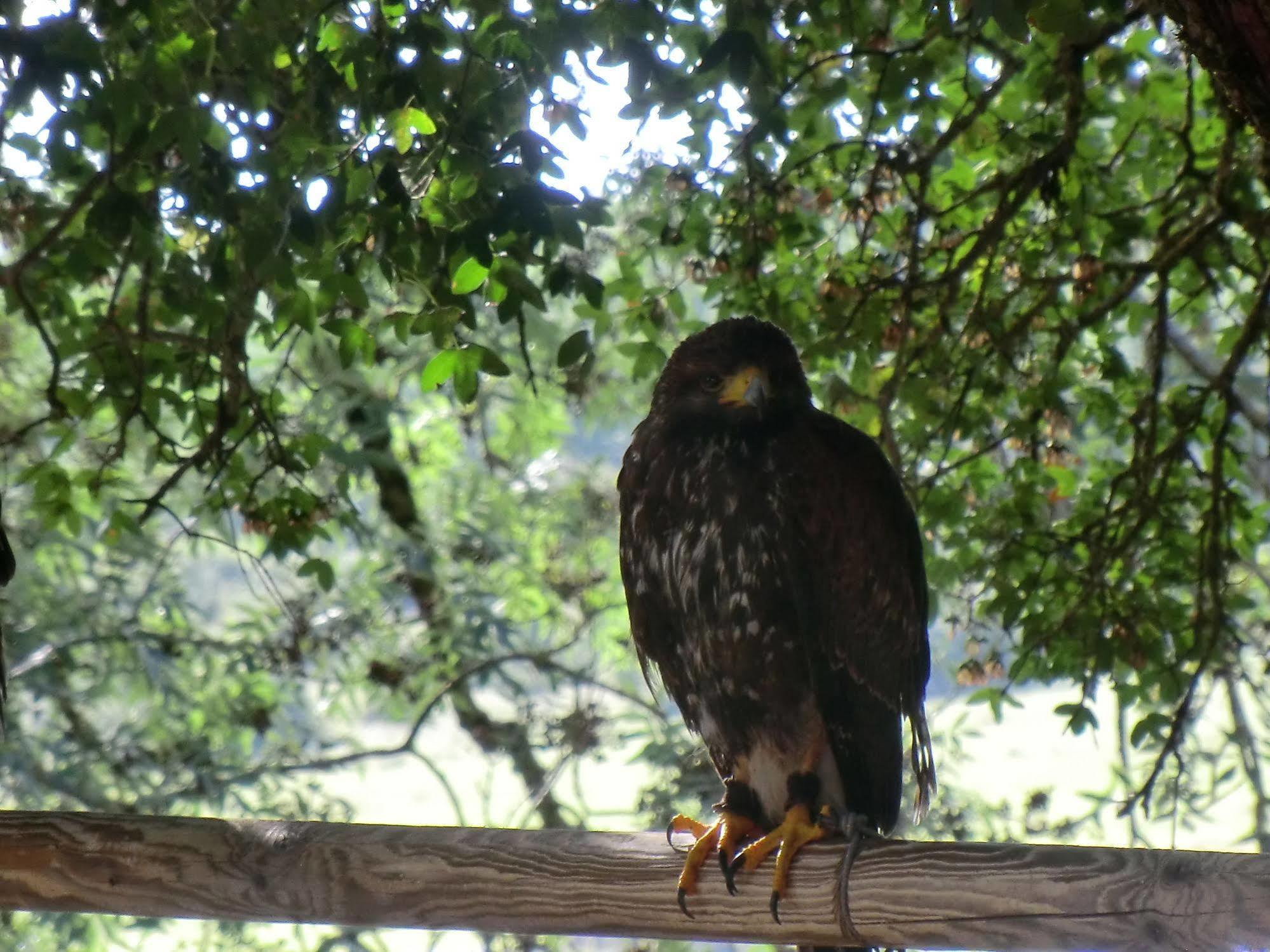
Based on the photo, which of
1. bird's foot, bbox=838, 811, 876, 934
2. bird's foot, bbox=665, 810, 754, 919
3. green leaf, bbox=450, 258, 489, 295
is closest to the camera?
bird's foot, bbox=838, 811, 876, 934

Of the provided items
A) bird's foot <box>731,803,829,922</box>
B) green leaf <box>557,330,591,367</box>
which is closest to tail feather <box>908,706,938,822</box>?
bird's foot <box>731,803,829,922</box>

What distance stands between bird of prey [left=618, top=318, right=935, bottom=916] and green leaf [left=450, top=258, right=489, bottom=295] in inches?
19.5

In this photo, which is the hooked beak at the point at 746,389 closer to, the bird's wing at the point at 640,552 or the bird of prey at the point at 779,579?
the bird of prey at the point at 779,579

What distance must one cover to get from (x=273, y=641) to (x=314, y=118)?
2.55 metres

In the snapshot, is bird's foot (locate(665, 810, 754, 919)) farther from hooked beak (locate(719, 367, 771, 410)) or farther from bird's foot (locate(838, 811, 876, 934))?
hooked beak (locate(719, 367, 771, 410))

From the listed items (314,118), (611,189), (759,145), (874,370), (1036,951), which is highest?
(611,189)

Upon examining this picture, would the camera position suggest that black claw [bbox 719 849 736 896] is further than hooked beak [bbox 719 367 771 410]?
No

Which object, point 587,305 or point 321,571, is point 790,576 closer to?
point 587,305

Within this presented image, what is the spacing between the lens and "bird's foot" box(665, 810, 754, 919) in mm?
1992

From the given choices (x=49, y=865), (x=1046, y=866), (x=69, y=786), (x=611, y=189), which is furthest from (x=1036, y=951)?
(x=69, y=786)

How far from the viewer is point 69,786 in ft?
16.5

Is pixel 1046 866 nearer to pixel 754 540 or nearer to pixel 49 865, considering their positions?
pixel 754 540

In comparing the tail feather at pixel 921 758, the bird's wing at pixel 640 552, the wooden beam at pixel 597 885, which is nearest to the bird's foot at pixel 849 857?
the wooden beam at pixel 597 885

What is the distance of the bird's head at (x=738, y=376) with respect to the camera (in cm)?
253
